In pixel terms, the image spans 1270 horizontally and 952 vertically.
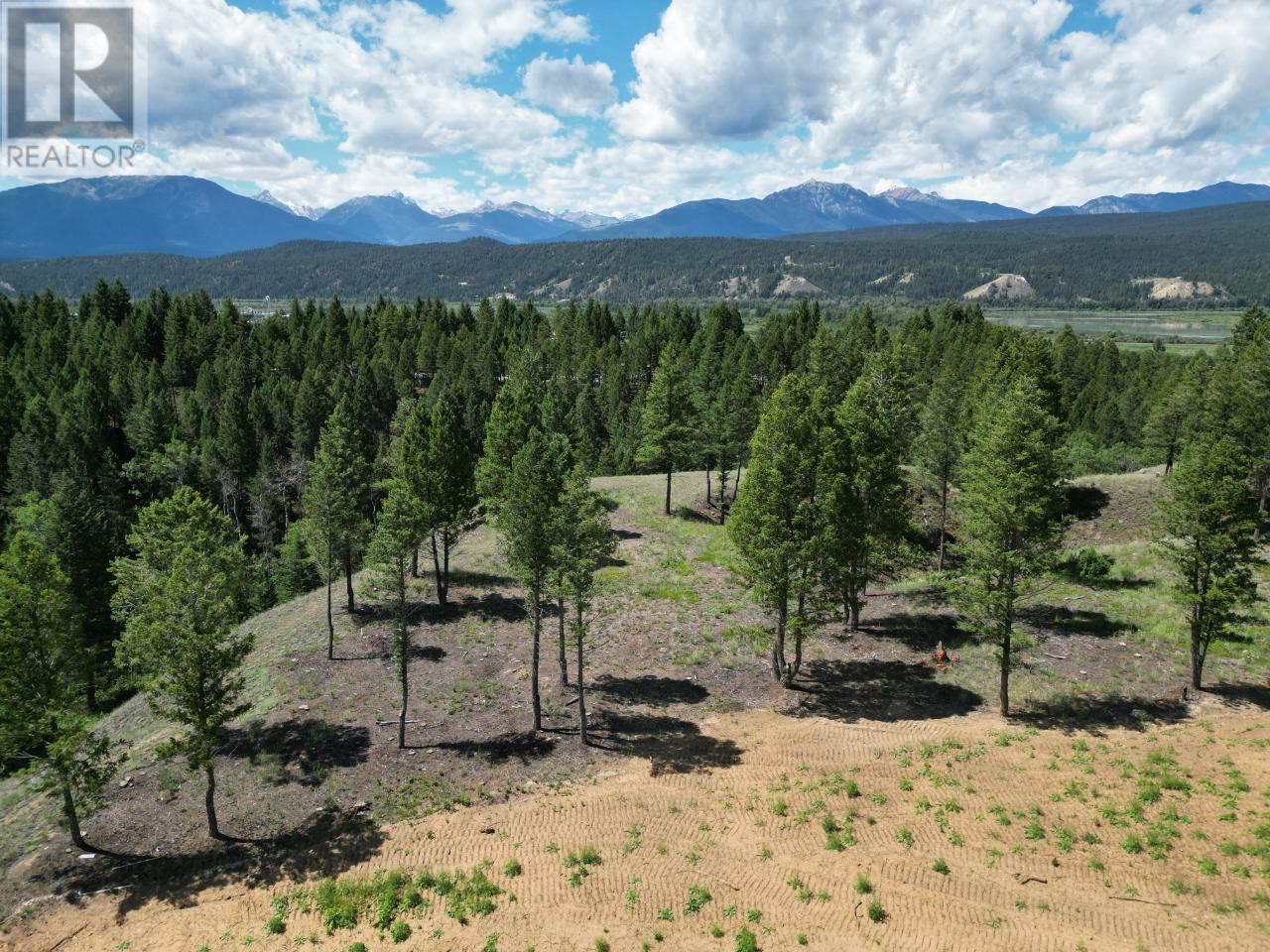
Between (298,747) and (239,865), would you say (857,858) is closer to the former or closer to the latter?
(239,865)

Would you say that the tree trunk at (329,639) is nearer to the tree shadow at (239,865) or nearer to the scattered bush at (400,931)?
the tree shadow at (239,865)

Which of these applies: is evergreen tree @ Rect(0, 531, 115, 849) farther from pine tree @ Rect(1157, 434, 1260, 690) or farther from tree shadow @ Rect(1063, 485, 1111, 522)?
tree shadow @ Rect(1063, 485, 1111, 522)

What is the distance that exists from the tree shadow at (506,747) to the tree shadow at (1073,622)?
1018 inches

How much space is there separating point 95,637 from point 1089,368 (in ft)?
417

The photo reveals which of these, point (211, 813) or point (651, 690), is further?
point (651, 690)

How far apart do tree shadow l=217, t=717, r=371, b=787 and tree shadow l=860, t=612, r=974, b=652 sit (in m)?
26.3

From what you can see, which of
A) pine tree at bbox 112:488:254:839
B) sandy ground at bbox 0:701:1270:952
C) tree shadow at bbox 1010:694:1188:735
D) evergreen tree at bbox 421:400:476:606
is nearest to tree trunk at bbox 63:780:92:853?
sandy ground at bbox 0:701:1270:952

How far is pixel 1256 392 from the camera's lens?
4656 cm

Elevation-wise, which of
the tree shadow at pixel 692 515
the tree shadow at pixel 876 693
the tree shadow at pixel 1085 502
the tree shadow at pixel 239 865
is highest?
the tree shadow at pixel 1085 502

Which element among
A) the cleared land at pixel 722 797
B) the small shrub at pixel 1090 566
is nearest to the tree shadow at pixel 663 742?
the cleared land at pixel 722 797

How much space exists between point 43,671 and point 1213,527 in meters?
42.6

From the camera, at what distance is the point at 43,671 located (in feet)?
73.8

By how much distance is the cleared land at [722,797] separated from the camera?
18.8m

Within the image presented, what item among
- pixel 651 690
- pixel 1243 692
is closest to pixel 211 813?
pixel 651 690
